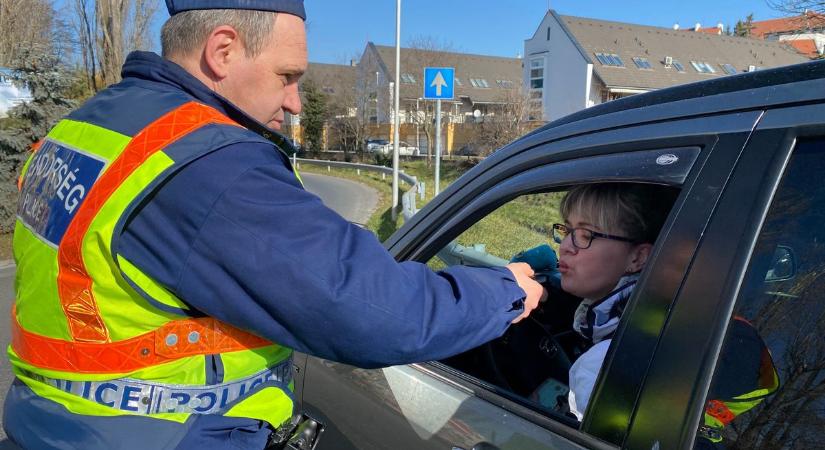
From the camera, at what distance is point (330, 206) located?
13.8m

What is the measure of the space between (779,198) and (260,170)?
3.01 ft

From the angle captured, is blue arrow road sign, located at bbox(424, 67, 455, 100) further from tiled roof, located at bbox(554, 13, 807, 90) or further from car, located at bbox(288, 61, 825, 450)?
tiled roof, located at bbox(554, 13, 807, 90)

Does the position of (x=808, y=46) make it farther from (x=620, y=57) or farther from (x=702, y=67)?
(x=620, y=57)

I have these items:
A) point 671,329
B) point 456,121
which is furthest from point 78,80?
point 456,121

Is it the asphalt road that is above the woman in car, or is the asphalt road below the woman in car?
below

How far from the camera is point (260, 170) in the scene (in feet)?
3.91

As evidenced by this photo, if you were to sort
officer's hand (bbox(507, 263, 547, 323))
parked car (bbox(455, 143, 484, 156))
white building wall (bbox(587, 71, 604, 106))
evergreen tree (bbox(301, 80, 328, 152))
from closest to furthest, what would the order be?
officer's hand (bbox(507, 263, 547, 323)) → parked car (bbox(455, 143, 484, 156)) → white building wall (bbox(587, 71, 604, 106)) → evergreen tree (bbox(301, 80, 328, 152))

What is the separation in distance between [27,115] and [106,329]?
40.4 ft

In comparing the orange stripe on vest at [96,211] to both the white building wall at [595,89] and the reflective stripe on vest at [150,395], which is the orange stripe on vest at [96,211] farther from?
the white building wall at [595,89]

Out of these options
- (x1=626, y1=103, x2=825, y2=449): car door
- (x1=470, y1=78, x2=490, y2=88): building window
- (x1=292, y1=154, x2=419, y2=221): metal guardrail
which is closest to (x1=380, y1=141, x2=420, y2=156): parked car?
(x1=292, y1=154, x2=419, y2=221): metal guardrail

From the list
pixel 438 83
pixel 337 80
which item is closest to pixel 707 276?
pixel 438 83

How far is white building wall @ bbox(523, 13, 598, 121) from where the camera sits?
3772 centimetres

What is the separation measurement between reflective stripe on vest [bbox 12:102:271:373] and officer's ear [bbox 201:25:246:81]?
0.50 ft

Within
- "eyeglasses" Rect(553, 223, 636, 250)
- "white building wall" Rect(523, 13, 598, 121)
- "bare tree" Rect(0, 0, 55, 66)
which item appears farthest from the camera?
"white building wall" Rect(523, 13, 598, 121)
